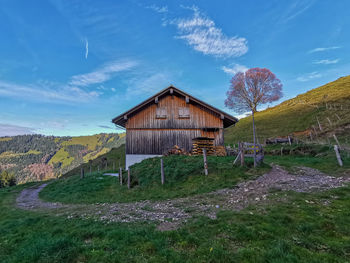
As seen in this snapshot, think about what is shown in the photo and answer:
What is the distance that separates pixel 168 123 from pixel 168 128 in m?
0.68

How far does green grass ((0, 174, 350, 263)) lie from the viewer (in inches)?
180

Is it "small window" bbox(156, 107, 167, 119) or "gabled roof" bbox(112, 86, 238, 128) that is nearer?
"gabled roof" bbox(112, 86, 238, 128)

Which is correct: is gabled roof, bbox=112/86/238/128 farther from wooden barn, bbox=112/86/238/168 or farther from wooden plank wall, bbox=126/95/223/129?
wooden plank wall, bbox=126/95/223/129

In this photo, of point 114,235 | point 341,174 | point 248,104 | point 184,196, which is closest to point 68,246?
point 114,235

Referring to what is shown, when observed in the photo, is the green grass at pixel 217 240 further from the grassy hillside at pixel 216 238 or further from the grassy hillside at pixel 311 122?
the grassy hillside at pixel 311 122

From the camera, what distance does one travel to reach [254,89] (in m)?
57.3

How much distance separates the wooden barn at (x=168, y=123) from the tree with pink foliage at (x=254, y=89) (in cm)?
3813

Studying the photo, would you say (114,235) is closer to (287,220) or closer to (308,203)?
(287,220)

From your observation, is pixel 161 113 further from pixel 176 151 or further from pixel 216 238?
pixel 216 238

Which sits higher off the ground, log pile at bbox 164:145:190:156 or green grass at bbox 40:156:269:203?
log pile at bbox 164:145:190:156

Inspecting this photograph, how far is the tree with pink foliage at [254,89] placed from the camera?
56.4 meters

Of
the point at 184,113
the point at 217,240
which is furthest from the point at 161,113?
the point at 217,240

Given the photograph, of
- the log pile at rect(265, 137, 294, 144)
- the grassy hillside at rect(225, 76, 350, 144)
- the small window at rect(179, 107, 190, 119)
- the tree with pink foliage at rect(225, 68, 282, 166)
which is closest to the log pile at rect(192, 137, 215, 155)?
the small window at rect(179, 107, 190, 119)

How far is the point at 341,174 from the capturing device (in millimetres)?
12578
